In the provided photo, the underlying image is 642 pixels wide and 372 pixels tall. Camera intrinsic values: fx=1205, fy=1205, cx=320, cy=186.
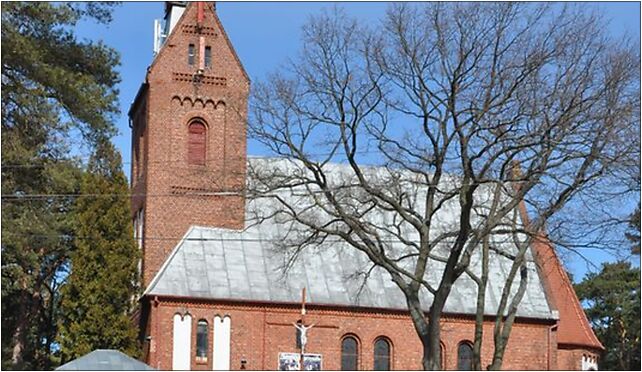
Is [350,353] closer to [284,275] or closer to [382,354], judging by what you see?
[382,354]

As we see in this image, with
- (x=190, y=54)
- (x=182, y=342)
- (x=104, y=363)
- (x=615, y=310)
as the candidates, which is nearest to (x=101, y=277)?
(x=182, y=342)

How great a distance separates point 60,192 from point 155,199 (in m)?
13.9

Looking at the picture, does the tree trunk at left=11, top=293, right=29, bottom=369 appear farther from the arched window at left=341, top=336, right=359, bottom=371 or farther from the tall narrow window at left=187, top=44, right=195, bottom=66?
the arched window at left=341, top=336, right=359, bottom=371

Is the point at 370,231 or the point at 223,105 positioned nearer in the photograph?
the point at 370,231

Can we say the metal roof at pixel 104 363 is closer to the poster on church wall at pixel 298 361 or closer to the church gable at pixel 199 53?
the poster on church wall at pixel 298 361

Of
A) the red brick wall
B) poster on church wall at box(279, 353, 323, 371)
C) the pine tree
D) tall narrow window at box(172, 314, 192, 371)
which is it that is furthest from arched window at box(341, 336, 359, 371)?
the pine tree

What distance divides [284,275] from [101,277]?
6.01 m

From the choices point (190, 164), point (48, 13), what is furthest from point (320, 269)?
point (48, 13)

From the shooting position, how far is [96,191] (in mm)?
40000

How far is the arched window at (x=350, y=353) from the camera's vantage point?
4047cm

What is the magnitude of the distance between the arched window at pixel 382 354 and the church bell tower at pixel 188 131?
20.9ft

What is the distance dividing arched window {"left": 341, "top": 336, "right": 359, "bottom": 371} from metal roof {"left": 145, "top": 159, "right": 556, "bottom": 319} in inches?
49.6

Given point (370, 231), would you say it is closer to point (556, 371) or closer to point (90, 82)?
point (90, 82)

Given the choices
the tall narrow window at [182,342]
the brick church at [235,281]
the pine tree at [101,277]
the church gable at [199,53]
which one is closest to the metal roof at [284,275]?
the brick church at [235,281]
